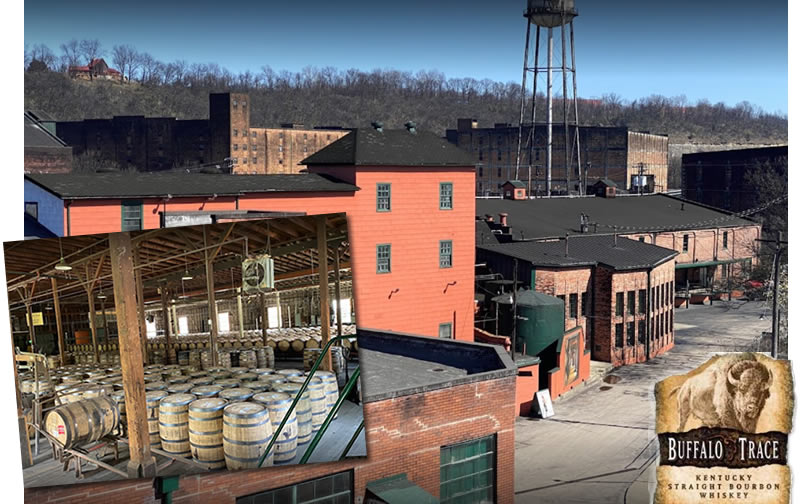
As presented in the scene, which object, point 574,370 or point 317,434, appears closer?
point 317,434

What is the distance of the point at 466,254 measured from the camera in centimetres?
2273

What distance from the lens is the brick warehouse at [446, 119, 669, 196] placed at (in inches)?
2603

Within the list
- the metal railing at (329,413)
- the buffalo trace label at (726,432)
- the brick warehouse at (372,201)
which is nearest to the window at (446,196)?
the brick warehouse at (372,201)

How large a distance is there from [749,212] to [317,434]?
43.3m

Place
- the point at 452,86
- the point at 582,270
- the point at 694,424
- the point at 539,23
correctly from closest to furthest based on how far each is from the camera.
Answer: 1. the point at 694,424
2. the point at 582,270
3. the point at 539,23
4. the point at 452,86

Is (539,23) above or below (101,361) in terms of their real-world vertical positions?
above

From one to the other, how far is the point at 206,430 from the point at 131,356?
26.0 inches

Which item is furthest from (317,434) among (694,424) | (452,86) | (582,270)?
(452,86)

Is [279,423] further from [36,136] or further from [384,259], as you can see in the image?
[36,136]

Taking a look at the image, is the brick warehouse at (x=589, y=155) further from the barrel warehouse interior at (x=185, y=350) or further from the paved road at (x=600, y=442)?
the barrel warehouse interior at (x=185, y=350)

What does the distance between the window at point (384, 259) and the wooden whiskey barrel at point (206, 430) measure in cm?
1252

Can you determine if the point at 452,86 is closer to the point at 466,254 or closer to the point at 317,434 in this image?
the point at 466,254

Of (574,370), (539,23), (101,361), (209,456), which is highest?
(539,23)


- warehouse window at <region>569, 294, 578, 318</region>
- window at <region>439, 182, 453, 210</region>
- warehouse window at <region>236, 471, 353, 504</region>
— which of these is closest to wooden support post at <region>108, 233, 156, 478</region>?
warehouse window at <region>236, 471, 353, 504</region>
